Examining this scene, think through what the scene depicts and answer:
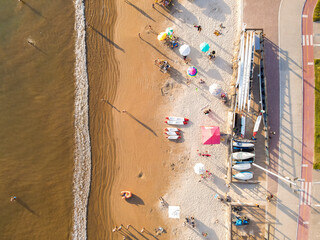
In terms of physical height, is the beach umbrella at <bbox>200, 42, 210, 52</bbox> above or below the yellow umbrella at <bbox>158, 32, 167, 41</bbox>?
below

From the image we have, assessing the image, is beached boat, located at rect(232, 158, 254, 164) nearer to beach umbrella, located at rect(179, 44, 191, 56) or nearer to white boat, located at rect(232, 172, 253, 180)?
white boat, located at rect(232, 172, 253, 180)

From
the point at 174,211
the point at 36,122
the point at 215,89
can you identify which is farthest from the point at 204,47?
the point at 36,122

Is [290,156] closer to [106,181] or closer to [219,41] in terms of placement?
[219,41]

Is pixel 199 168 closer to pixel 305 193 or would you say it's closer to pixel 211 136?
pixel 211 136

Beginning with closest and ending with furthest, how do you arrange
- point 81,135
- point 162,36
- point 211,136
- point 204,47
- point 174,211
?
point 211,136 < point 204,47 < point 162,36 < point 174,211 < point 81,135

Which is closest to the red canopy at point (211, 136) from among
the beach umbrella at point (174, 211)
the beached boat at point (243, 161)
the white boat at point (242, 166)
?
the beached boat at point (243, 161)

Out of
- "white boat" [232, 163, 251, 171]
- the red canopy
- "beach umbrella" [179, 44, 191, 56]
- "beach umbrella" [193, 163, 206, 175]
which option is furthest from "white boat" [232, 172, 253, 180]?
"beach umbrella" [179, 44, 191, 56]

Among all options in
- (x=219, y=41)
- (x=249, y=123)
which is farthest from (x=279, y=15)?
(x=249, y=123)
